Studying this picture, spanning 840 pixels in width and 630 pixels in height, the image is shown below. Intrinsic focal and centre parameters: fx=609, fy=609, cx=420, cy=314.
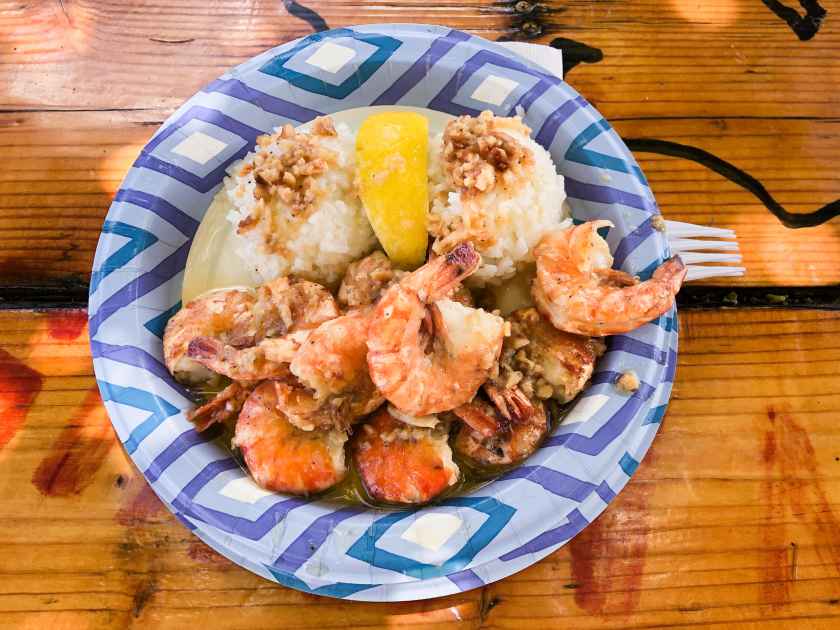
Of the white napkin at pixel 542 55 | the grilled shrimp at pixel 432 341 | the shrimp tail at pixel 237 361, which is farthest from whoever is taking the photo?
the white napkin at pixel 542 55

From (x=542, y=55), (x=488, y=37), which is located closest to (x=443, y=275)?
(x=542, y=55)

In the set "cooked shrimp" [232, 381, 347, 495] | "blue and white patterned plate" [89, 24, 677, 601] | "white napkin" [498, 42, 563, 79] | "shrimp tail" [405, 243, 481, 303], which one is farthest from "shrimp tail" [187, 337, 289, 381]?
"white napkin" [498, 42, 563, 79]

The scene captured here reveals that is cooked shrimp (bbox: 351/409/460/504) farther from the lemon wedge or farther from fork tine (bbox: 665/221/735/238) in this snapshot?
fork tine (bbox: 665/221/735/238)

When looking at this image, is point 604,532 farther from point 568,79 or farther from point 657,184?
point 568,79

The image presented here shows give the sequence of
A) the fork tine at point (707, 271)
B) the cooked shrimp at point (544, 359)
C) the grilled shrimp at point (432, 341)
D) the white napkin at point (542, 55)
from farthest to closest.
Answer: the white napkin at point (542, 55) → the fork tine at point (707, 271) → the cooked shrimp at point (544, 359) → the grilled shrimp at point (432, 341)

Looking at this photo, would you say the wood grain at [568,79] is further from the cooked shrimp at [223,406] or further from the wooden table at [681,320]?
the cooked shrimp at [223,406]

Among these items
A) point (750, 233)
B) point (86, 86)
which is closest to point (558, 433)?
point (750, 233)

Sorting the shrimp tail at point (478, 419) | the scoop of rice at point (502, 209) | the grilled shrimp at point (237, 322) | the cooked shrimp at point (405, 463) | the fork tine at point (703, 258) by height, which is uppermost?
the scoop of rice at point (502, 209)

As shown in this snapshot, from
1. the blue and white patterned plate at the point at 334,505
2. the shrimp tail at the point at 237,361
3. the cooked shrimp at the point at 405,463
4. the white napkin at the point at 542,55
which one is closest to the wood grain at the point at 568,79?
the white napkin at the point at 542,55
